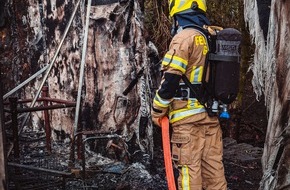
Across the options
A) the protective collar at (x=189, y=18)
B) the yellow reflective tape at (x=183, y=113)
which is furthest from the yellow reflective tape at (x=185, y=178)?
the protective collar at (x=189, y=18)

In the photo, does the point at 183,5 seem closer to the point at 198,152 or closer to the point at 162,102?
the point at 162,102

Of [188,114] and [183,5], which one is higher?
[183,5]

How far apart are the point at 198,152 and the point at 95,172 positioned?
161cm

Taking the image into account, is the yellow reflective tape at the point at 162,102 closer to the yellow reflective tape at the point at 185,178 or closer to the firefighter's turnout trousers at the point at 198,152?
the firefighter's turnout trousers at the point at 198,152

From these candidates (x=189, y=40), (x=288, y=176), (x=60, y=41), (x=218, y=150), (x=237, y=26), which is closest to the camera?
(x=288, y=176)

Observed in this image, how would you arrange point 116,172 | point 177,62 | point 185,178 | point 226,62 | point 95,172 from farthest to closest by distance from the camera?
point 116,172 < point 95,172 < point 185,178 < point 226,62 < point 177,62

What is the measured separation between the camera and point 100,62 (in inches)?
230

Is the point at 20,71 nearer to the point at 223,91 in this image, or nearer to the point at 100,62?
the point at 100,62

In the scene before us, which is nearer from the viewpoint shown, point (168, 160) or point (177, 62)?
point (177, 62)

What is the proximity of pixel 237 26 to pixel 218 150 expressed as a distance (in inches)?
202

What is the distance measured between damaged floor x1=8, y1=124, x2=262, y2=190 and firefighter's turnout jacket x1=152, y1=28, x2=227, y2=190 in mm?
1091

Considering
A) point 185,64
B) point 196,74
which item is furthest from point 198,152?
point 185,64

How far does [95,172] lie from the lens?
5.42 meters

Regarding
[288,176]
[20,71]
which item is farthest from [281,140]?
[20,71]
